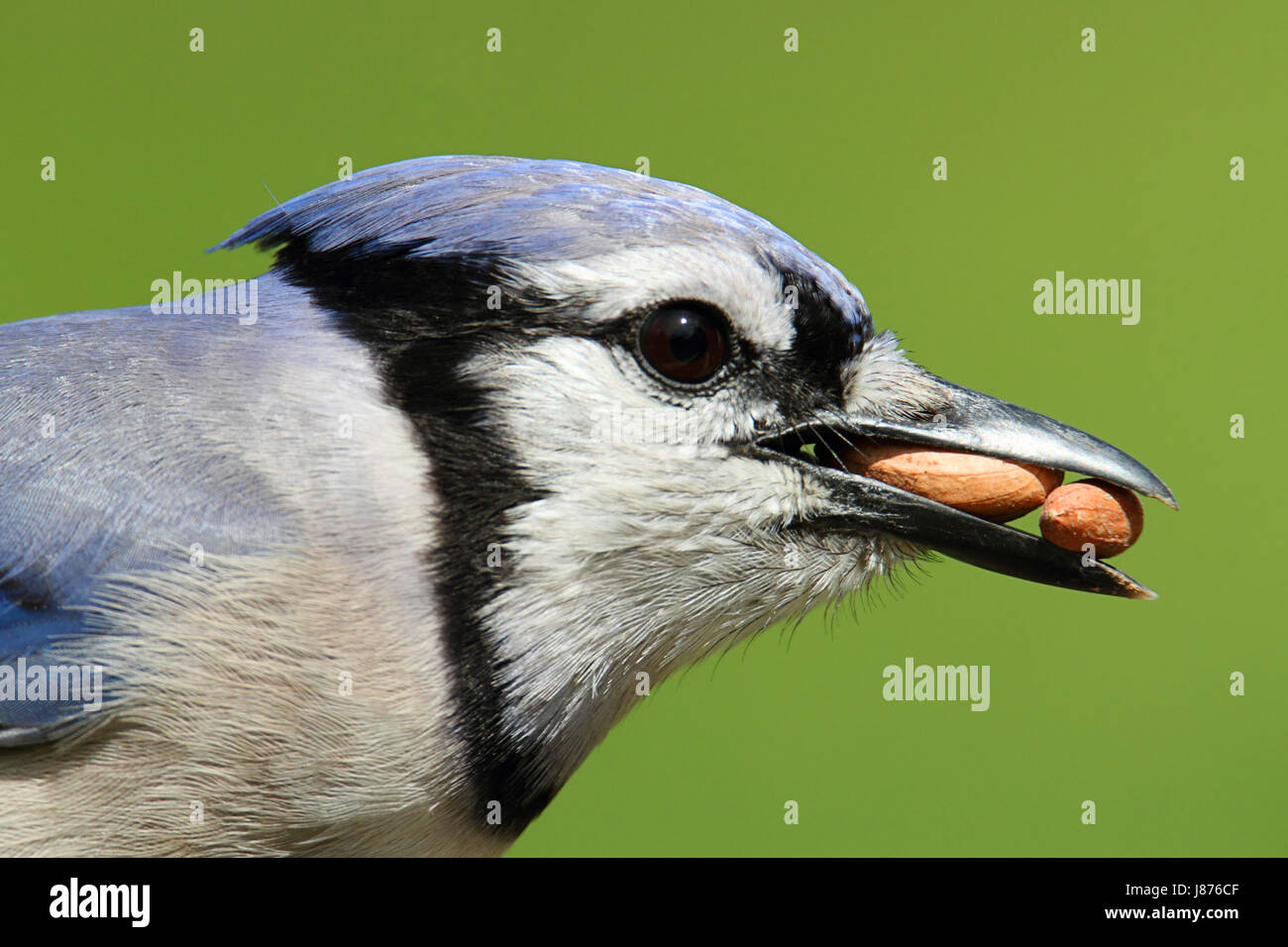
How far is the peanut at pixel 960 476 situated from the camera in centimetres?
215

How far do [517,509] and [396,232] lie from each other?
48cm

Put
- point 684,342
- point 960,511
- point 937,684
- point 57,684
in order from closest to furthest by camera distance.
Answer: point 57,684 < point 684,342 < point 960,511 < point 937,684

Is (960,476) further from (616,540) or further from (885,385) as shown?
(616,540)

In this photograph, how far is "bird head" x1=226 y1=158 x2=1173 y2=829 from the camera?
1.96 meters

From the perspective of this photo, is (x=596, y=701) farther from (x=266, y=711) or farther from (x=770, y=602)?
(x=266, y=711)

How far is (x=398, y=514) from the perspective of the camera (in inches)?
76.4

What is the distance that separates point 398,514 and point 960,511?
89cm

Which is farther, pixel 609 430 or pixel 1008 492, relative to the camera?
pixel 1008 492

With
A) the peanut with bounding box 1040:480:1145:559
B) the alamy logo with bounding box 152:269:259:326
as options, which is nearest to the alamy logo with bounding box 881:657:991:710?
the peanut with bounding box 1040:480:1145:559

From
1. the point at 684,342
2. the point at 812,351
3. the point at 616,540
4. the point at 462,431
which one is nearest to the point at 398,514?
the point at 462,431

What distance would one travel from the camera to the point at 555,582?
196 cm

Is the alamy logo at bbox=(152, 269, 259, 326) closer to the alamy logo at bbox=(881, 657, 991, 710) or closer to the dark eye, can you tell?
the dark eye

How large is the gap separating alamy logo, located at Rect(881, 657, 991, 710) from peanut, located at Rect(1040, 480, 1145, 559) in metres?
2.48
